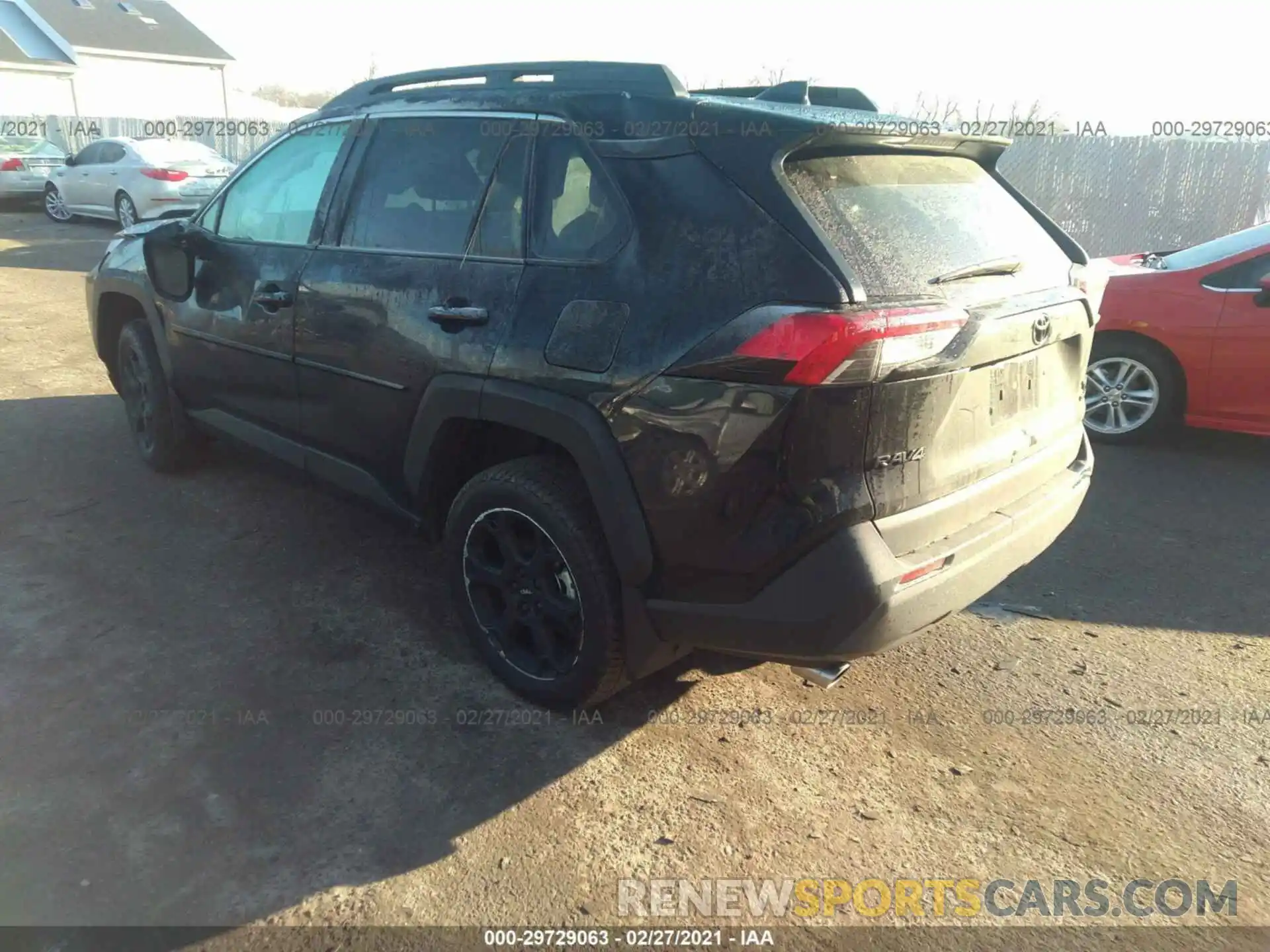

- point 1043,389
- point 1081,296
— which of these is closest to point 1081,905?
point 1043,389

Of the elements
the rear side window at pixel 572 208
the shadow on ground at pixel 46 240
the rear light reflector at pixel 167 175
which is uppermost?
the rear side window at pixel 572 208

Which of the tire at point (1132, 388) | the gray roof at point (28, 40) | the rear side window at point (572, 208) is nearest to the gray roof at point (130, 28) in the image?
the gray roof at point (28, 40)

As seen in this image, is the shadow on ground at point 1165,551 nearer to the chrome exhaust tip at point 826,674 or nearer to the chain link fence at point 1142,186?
the chrome exhaust tip at point 826,674

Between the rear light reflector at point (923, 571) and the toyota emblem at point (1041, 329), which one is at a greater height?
the toyota emblem at point (1041, 329)

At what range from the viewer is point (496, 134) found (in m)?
3.14

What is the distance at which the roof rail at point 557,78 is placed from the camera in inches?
114

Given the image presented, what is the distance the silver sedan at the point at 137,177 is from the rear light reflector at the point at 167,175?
0.03 feet

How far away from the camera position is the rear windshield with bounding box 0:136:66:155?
1816 cm

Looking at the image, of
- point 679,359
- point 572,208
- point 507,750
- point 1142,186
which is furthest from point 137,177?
point 679,359

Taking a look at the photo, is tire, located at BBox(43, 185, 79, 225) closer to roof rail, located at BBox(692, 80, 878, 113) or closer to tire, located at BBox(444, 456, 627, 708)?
roof rail, located at BBox(692, 80, 878, 113)

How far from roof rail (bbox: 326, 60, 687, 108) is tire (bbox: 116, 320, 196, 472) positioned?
2.11m

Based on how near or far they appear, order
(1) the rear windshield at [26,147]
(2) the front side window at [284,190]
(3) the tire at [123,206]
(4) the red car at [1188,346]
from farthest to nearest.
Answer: (1) the rear windshield at [26,147] < (3) the tire at [123,206] < (4) the red car at [1188,346] < (2) the front side window at [284,190]

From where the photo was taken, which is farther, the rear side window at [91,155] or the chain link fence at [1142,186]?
the rear side window at [91,155]

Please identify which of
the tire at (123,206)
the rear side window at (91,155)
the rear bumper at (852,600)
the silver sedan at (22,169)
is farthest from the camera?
the silver sedan at (22,169)
